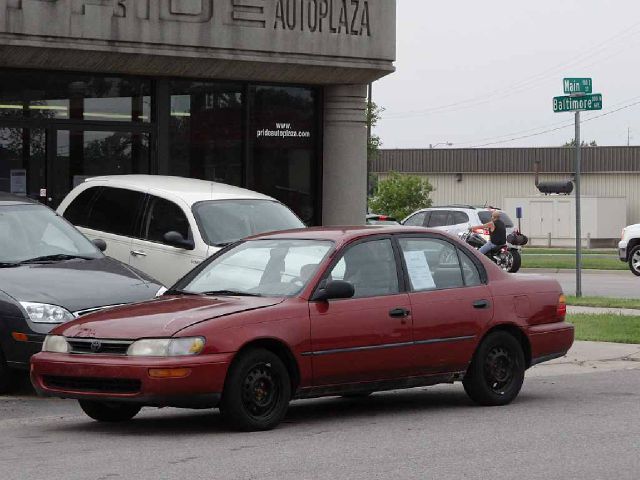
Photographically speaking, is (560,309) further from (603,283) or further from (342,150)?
(603,283)

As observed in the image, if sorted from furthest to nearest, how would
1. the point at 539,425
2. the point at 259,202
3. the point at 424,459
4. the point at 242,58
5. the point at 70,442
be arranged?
the point at 242,58 < the point at 259,202 < the point at 539,425 < the point at 70,442 < the point at 424,459

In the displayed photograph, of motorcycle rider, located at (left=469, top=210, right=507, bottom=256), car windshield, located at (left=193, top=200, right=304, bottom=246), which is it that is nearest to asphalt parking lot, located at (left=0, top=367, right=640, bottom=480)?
car windshield, located at (left=193, top=200, right=304, bottom=246)

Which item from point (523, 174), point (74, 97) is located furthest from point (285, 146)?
point (523, 174)

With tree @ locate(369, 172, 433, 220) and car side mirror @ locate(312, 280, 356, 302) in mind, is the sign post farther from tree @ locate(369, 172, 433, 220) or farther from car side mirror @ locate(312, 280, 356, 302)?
tree @ locate(369, 172, 433, 220)

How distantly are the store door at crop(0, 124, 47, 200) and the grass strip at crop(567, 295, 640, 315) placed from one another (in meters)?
8.39

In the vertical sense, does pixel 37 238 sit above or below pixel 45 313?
above

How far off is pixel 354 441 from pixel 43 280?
13.3ft

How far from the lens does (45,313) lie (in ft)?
37.5

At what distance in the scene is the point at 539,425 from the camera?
979 cm

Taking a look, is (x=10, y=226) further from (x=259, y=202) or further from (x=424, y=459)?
(x=424, y=459)

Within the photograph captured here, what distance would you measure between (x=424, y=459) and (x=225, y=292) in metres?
2.46

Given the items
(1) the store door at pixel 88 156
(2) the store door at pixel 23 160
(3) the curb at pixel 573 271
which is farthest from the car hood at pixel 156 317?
(3) the curb at pixel 573 271

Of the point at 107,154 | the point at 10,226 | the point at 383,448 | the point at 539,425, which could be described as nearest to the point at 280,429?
the point at 383,448

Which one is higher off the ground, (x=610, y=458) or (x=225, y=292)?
(x=225, y=292)
